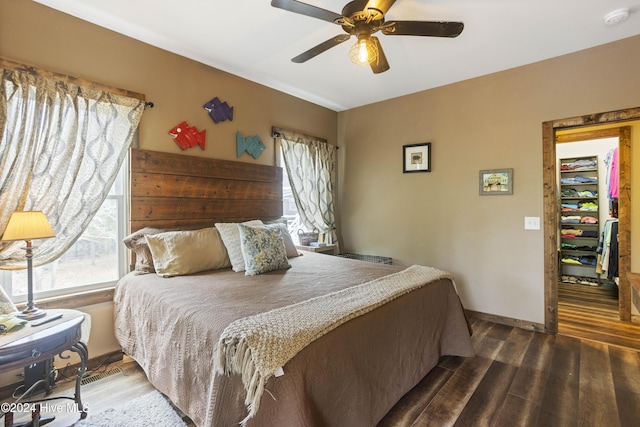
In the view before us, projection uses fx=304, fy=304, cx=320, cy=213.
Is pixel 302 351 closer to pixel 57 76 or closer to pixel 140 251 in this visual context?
pixel 140 251

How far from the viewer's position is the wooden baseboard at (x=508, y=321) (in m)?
3.16

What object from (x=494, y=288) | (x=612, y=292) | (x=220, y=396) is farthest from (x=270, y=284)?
(x=612, y=292)

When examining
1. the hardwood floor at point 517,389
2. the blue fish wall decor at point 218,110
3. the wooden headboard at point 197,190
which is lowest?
the hardwood floor at point 517,389

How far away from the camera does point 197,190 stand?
9.94 ft

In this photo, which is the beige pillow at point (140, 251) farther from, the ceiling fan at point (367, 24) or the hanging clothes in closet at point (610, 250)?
the hanging clothes in closet at point (610, 250)

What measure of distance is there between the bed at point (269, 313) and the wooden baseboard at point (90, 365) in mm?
263

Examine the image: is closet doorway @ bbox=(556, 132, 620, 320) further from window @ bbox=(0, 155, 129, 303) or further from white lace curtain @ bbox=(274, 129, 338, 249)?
window @ bbox=(0, 155, 129, 303)

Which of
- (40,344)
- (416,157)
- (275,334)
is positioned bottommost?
(40,344)

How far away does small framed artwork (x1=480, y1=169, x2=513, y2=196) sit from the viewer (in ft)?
10.8

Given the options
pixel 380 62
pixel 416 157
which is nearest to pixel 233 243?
pixel 380 62

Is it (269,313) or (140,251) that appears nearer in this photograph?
(269,313)

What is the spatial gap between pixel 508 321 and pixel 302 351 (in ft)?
9.82

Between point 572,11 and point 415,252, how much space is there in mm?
2729

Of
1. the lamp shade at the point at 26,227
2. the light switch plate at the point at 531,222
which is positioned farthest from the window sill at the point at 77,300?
the light switch plate at the point at 531,222
